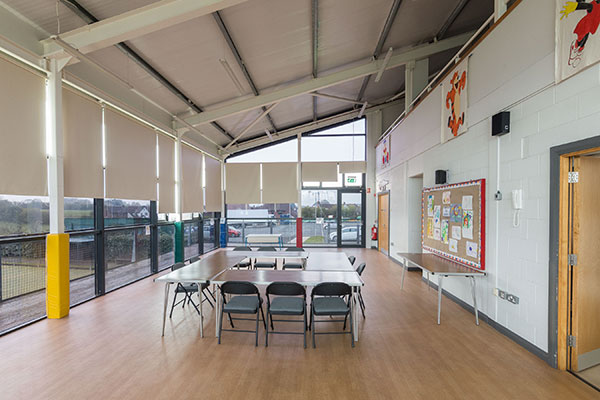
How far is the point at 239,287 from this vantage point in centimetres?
319

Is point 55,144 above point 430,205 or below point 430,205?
above

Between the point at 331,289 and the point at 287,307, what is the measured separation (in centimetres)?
54

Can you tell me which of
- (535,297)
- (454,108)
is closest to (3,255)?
(535,297)

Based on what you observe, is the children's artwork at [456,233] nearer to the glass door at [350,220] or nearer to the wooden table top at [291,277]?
the wooden table top at [291,277]

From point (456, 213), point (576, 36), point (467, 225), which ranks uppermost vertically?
point (576, 36)

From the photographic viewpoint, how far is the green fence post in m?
7.04

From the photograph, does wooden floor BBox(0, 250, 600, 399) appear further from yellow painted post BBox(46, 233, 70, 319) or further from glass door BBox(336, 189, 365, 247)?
glass door BBox(336, 189, 365, 247)

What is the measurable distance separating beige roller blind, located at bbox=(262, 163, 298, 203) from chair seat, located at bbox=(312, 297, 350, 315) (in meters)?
6.75

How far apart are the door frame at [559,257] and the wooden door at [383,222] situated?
566cm

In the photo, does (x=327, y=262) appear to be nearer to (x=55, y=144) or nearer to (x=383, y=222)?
(x=55, y=144)

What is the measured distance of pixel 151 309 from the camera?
4.23 metres

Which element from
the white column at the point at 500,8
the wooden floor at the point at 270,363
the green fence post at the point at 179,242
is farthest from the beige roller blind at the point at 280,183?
the white column at the point at 500,8

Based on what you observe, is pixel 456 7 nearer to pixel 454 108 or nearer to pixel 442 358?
pixel 454 108

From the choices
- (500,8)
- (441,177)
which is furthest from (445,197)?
(500,8)
